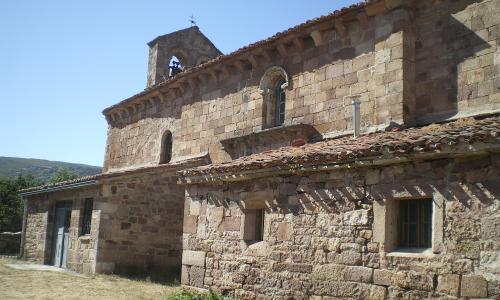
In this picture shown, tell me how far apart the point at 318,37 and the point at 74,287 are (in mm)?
8019

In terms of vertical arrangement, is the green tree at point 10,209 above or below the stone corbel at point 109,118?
below

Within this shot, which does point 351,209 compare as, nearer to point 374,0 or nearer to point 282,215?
point 282,215

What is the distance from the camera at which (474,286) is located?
212 inches

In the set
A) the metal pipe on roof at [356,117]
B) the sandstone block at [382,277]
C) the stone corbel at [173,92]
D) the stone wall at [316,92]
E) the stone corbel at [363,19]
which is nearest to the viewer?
the sandstone block at [382,277]

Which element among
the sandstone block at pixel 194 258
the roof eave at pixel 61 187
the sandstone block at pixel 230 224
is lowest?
the sandstone block at pixel 194 258

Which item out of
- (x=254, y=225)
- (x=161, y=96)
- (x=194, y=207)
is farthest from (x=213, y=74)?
(x=254, y=225)

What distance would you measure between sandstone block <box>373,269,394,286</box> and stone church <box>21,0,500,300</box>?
0.5 inches

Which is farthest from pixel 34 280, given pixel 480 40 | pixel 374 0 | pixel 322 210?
pixel 480 40

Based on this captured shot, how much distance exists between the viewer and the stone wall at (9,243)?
21469mm

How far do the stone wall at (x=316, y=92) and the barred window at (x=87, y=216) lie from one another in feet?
8.81

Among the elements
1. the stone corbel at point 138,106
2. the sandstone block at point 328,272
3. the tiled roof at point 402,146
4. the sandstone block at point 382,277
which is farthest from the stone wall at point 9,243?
the sandstone block at point 382,277

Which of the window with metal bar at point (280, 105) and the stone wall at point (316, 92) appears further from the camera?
the window with metal bar at point (280, 105)

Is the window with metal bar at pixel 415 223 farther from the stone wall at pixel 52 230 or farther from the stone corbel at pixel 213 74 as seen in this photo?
the stone wall at pixel 52 230

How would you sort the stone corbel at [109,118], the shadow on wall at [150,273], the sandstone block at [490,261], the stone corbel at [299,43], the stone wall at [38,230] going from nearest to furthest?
the sandstone block at [490,261] < the stone corbel at [299,43] < the shadow on wall at [150,273] < the stone wall at [38,230] < the stone corbel at [109,118]
